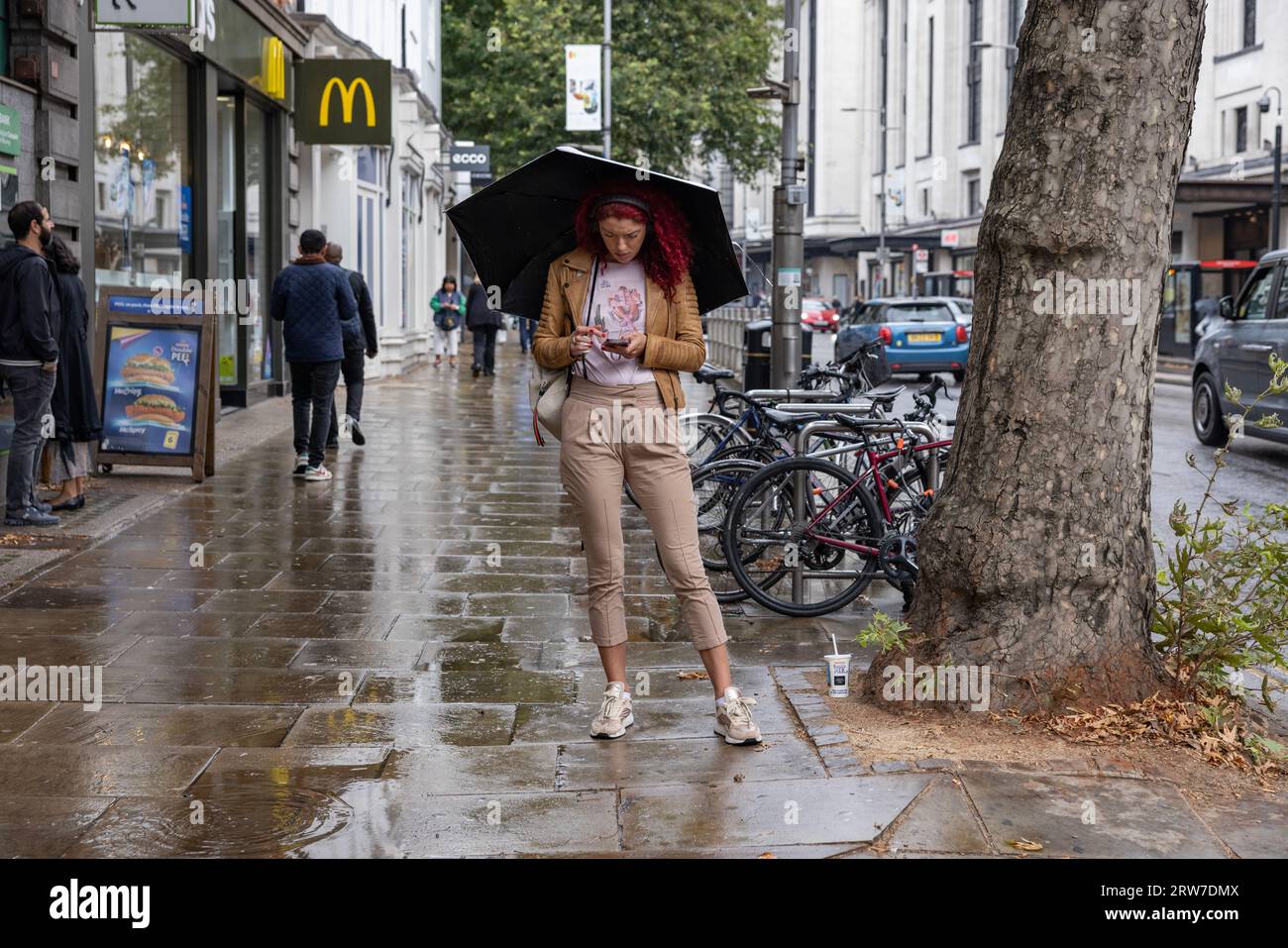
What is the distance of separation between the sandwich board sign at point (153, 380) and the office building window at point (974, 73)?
60.9 metres

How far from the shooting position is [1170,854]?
4.20m

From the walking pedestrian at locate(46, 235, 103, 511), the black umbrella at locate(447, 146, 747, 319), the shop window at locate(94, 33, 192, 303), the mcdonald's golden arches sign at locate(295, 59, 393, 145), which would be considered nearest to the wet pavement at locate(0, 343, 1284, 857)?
the walking pedestrian at locate(46, 235, 103, 511)

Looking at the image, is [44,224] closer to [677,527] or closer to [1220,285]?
[677,527]

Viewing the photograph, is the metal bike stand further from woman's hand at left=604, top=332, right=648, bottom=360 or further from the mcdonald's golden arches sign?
the mcdonald's golden arches sign

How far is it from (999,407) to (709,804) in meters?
1.67

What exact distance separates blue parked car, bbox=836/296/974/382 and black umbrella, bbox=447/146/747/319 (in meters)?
22.6

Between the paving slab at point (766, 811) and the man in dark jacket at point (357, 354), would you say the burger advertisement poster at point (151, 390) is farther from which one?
the paving slab at point (766, 811)

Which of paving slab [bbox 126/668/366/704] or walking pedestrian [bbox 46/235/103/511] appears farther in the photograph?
walking pedestrian [bbox 46/235/103/511]

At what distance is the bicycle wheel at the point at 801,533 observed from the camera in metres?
7.51

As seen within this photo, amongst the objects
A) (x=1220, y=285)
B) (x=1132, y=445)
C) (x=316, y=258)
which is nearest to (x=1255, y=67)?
(x=1220, y=285)

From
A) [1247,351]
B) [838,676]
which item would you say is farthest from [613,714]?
[1247,351]

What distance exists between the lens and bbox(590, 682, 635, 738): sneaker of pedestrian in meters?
5.33

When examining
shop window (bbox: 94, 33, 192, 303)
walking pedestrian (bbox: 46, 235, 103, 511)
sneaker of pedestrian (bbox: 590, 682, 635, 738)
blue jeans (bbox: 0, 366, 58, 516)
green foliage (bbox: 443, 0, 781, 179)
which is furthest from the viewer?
green foliage (bbox: 443, 0, 781, 179)

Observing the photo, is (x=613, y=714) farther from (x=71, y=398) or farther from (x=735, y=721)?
(x=71, y=398)
